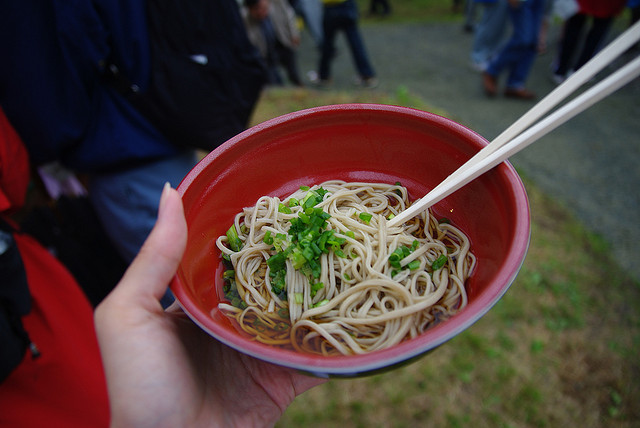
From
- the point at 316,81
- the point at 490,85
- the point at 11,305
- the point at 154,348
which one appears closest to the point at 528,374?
the point at 154,348

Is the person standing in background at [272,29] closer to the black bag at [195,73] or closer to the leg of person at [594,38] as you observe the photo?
the black bag at [195,73]

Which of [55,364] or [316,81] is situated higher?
[55,364]

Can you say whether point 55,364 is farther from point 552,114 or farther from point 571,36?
point 571,36

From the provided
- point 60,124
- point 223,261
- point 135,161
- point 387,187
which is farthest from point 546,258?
point 60,124

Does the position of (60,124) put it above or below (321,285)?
above

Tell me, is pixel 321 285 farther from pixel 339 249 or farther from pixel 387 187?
pixel 387 187

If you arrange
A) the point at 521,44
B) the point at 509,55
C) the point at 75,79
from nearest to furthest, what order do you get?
the point at 75,79
the point at 521,44
the point at 509,55

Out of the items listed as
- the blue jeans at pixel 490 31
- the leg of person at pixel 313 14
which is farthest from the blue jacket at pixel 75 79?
A: the blue jeans at pixel 490 31
